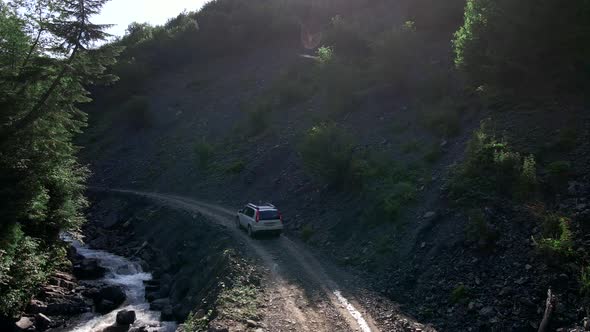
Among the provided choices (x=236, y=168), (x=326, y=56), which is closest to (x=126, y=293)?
(x=236, y=168)

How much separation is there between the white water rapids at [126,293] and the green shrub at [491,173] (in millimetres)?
13445

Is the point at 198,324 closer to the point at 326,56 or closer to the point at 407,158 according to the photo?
the point at 407,158

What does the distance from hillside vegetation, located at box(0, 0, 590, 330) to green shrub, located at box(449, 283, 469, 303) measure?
0.15ft

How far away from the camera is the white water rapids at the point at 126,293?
1900 cm

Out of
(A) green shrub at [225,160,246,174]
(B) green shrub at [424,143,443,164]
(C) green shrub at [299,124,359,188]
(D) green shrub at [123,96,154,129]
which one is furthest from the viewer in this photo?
(D) green shrub at [123,96,154,129]

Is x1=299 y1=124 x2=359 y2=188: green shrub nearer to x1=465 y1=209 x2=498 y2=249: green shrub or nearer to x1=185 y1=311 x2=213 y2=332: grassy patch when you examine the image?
x1=465 y1=209 x2=498 y2=249: green shrub

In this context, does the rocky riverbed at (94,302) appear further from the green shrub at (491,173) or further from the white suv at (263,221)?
the green shrub at (491,173)

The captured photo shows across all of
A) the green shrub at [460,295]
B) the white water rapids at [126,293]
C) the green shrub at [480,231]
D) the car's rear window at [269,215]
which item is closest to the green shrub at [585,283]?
the green shrub at [460,295]

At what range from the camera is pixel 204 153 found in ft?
146

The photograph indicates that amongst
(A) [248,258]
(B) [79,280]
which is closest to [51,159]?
(B) [79,280]

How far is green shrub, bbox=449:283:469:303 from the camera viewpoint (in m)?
14.5

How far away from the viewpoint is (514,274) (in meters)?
14.0

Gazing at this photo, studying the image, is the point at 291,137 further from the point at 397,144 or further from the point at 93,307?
the point at 93,307

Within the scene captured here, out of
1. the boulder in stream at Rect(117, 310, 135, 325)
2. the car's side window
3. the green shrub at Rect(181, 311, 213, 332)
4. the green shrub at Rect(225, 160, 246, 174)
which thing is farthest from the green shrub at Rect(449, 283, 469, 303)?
the green shrub at Rect(225, 160, 246, 174)
